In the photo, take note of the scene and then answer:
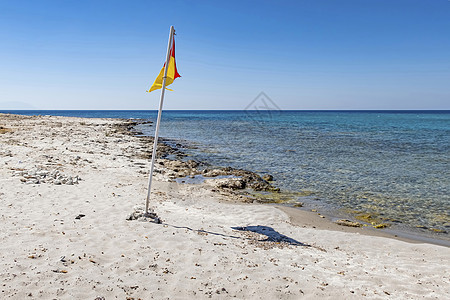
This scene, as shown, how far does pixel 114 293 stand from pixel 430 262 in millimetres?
6811

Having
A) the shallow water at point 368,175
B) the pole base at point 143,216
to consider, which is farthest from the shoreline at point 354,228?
the pole base at point 143,216

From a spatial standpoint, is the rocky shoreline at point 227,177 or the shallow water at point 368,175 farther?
the rocky shoreline at point 227,177

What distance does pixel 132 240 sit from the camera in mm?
6188

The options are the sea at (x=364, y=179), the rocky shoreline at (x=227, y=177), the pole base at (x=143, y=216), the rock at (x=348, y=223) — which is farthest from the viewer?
the rocky shoreline at (x=227, y=177)

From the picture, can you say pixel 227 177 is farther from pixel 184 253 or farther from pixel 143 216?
pixel 184 253

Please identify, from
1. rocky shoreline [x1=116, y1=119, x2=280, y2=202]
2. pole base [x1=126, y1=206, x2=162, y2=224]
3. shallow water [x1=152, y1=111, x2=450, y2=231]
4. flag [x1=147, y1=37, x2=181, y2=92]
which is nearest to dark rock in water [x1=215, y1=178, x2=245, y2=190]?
rocky shoreline [x1=116, y1=119, x2=280, y2=202]

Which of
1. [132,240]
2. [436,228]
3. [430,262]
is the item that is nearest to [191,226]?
[132,240]

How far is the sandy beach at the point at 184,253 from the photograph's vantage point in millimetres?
4621

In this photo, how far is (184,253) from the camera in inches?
230

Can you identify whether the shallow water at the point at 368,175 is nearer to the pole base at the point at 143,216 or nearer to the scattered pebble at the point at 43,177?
the pole base at the point at 143,216

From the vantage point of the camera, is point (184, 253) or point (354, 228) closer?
point (184, 253)

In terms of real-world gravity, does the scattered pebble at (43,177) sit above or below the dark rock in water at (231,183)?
above

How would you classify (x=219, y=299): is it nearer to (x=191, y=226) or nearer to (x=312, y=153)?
(x=191, y=226)

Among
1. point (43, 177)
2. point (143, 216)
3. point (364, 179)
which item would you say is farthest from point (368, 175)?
point (43, 177)
